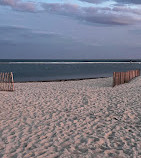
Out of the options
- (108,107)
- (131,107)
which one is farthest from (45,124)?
(131,107)

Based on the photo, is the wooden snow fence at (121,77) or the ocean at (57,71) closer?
the wooden snow fence at (121,77)

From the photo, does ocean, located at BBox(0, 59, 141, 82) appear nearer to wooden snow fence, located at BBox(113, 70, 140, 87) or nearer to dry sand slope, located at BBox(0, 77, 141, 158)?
wooden snow fence, located at BBox(113, 70, 140, 87)

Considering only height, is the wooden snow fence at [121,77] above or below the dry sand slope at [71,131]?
above

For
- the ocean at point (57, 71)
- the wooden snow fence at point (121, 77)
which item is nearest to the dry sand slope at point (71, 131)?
the wooden snow fence at point (121, 77)

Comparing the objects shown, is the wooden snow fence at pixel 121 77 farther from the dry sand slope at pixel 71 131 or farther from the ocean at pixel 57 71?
the ocean at pixel 57 71

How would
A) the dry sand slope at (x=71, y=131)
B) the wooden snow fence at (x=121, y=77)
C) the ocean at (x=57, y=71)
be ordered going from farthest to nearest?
the ocean at (x=57, y=71) < the wooden snow fence at (x=121, y=77) < the dry sand slope at (x=71, y=131)

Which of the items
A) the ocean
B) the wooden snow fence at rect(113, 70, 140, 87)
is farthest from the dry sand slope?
the ocean

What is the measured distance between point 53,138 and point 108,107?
4036mm

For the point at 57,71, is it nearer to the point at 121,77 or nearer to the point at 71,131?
the point at 121,77

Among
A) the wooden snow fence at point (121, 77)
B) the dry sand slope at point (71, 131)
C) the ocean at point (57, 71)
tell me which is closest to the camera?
the dry sand slope at point (71, 131)

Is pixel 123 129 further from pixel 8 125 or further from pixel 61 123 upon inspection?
pixel 8 125

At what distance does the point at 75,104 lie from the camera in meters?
9.30

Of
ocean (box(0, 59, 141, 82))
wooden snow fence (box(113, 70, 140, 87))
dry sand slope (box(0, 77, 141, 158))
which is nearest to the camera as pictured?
dry sand slope (box(0, 77, 141, 158))

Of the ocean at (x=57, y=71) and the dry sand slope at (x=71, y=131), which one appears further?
the ocean at (x=57, y=71)
